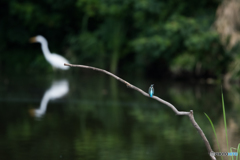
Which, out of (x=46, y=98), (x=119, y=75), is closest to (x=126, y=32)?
(x=119, y=75)

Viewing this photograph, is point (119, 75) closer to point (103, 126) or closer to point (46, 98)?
point (46, 98)

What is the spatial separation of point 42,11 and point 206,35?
40.3 feet

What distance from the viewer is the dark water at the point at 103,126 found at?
22.7ft

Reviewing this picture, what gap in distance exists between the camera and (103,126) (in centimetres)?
938

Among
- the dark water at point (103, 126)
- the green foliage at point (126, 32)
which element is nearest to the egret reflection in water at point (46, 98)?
the dark water at point (103, 126)

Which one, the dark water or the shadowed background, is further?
the shadowed background

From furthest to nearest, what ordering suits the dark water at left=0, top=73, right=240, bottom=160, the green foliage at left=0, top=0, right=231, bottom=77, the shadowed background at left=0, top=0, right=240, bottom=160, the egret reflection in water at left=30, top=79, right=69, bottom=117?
the green foliage at left=0, top=0, right=231, bottom=77 < the egret reflection in water at left=30, top=79, right=69, bottom=117 < the shadowed background at left=0, top=0, right=240, bottom=160 < the dark water at left=0, top=73, right=240, bottom=160

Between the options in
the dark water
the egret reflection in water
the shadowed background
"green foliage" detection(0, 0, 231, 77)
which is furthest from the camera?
"green foliage" detection(0, 0, 231, 77)

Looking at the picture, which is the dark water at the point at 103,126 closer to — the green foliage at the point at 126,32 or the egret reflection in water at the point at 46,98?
the egret reflection in water at the point at 46,98

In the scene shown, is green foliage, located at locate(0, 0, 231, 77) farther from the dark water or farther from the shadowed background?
the dark water

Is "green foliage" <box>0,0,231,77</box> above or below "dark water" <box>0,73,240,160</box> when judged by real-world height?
above

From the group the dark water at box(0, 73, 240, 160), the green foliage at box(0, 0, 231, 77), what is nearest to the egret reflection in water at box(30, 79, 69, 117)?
the dark water at box(0, 73, 240, 160)

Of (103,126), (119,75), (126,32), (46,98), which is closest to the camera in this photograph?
(103,126)

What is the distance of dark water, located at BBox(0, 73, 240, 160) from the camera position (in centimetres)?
693
